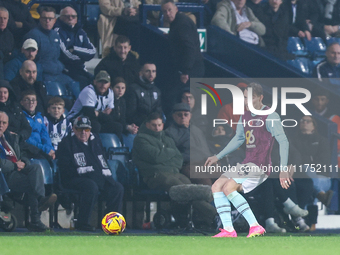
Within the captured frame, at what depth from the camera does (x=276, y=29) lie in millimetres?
12172

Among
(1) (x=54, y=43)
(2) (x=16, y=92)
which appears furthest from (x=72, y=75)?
(2) (x=16, y=92)

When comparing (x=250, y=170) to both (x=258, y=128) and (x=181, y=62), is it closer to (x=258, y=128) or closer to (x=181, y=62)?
(x=258, y=128)

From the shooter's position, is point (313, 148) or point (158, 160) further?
point (313, 148)

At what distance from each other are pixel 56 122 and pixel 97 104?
0.67m

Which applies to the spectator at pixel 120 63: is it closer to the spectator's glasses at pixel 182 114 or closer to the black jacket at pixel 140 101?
the black jacket at pixel 140 101

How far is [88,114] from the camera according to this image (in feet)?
31.3

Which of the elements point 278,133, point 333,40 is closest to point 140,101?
point 278,133

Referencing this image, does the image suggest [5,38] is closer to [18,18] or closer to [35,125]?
[18,18]

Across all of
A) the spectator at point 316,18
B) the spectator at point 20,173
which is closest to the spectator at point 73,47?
the spectator at point 20,173

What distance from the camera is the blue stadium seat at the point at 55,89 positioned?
10.0 metres

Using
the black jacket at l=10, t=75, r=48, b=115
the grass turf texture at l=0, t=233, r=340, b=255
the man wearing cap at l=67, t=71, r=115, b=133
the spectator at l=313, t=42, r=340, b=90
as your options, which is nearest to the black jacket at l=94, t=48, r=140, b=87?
the man wearing cap at l=67, t=71, r=115, b=133

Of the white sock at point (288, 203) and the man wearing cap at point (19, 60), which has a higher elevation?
the man wearing cap at point (19, 60)

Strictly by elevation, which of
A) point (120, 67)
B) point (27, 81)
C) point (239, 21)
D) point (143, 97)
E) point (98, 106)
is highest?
point (239, 21)

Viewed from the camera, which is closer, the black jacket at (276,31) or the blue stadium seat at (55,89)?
the blue stadium seat at (55,89)
